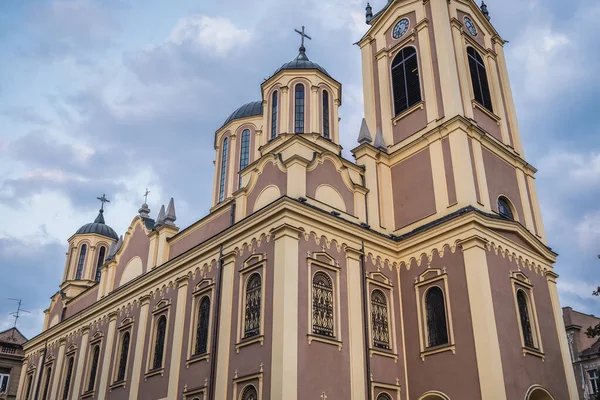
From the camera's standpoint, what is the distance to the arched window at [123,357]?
82.2ft

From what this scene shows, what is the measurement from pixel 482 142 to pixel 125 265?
16897mm

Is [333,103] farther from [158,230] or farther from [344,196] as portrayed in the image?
[158,230]

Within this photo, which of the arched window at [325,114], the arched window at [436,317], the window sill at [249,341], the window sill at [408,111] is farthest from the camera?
the arched window at [325,114]

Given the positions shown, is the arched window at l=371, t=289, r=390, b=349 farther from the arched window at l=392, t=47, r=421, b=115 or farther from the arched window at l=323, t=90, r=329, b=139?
the arched window at l=392, t=47, r=421, b=115

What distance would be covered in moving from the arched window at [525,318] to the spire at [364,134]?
7.89 metres

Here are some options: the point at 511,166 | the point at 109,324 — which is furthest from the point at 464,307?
the point at 109,324

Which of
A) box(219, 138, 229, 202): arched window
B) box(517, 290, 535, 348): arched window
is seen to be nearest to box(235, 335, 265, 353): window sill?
box(517, 290, 535, 348): arched window

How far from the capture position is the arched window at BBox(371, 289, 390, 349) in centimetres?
1942

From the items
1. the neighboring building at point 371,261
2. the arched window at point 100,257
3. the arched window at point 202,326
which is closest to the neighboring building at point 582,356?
the neighboring building at point 371,261

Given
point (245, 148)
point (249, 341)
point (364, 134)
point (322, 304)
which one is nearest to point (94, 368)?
point (245, 148)

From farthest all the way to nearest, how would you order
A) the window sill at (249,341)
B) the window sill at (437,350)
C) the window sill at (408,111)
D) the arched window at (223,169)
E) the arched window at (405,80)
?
the arched window at (223,169), the arched window at (405,80), the window sill at (408,111), the window sill at (437,350), the window sill at (249,341)

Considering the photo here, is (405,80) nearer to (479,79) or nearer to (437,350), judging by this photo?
(479,79)

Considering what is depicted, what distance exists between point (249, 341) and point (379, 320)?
4.58m

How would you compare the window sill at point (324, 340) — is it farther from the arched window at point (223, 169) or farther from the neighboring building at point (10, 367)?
the neighboring building at point (10, 367)
